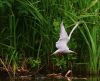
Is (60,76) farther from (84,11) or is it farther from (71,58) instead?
(84,11)

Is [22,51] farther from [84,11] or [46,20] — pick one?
[84,11]

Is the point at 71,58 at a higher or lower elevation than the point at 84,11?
lower

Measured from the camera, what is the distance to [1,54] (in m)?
6.15

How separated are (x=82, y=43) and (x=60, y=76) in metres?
0.57

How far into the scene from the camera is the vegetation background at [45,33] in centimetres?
597

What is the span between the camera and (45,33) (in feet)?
20.2

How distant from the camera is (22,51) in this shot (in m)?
6.26

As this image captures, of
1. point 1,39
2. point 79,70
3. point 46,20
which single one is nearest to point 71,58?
point 79,70

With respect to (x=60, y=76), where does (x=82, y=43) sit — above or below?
above

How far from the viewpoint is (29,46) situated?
6.22 metres

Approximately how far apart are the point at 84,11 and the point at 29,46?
0.92 meters

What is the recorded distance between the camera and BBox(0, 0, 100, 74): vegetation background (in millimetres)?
5969

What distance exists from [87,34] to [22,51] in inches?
37.9

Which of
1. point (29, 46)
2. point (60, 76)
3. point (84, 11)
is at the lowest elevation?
point (60, 76)
